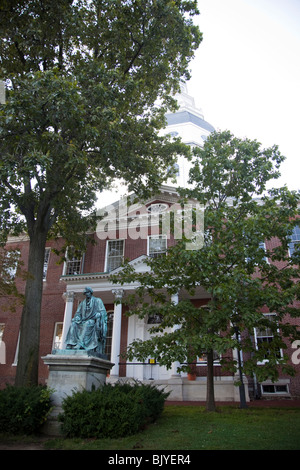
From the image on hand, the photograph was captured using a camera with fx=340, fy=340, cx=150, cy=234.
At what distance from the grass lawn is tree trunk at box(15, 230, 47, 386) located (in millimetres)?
3670

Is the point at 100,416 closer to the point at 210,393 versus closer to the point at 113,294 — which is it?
the point at 210,393

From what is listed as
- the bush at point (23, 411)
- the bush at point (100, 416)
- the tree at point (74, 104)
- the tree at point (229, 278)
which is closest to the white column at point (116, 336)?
the tree at point (74, 104)

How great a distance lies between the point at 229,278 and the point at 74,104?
6.16 m

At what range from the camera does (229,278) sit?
8.96m

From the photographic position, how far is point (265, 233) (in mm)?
9844

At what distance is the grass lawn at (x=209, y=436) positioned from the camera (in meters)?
5.92

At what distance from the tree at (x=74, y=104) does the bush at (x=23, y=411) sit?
2.74m

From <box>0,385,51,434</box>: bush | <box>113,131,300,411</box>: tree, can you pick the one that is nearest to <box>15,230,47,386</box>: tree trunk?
<box>0,385,51,434</box>: bush

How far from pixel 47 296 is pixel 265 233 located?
49.4 ft

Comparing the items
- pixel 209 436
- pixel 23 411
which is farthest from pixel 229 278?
pixel 23 411

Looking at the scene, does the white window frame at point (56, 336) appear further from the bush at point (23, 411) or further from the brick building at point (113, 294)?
the bush at point (23, 411)

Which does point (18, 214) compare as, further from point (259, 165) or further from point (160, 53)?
point (259, 165)

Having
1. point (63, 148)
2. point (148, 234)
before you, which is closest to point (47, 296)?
point (148, 234)
